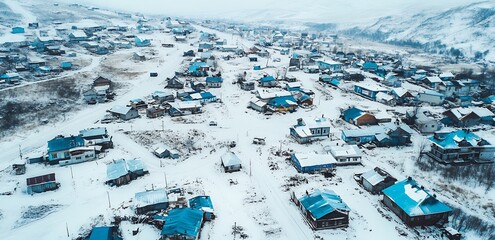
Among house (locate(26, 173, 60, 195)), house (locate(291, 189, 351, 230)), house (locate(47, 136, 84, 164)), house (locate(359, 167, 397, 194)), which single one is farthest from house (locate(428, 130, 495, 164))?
house (locate(47, 136, 84, 164))

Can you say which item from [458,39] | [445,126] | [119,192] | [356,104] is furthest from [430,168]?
[458,39]

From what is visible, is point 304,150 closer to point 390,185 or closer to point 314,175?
point 314,175

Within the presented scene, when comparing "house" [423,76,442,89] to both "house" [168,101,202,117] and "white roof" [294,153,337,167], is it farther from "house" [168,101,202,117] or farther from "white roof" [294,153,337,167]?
"house" [168,101,202,117]

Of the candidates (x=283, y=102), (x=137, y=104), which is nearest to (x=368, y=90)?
(x=283, y=102)

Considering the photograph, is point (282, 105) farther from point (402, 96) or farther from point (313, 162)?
point (402, 96)

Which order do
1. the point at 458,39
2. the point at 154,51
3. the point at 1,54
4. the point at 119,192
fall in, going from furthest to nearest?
the point at 458,39 → the point at 154,51 → the point at 1,54 → the point at 119,192

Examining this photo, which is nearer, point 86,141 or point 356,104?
point 86,141
